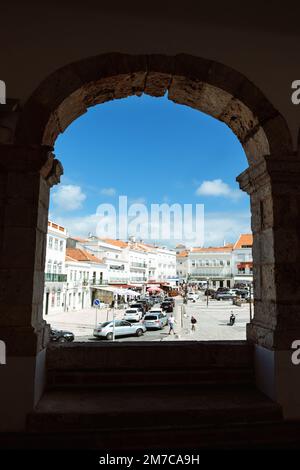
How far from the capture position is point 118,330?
52.3 feet

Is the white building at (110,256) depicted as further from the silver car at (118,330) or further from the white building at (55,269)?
the silver car at (118,330)

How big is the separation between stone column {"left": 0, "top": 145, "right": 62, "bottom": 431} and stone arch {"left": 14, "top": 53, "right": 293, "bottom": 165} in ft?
0.88

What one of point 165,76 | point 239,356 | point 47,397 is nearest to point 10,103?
point 165,76

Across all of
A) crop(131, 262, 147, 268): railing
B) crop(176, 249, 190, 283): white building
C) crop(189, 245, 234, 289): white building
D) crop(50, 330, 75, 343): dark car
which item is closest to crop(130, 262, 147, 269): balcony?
crop(131, 262, 147, 268): railing

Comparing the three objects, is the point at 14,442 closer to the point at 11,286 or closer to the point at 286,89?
the point at 11,286

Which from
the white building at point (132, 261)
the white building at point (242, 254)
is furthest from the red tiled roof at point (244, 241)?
the white building at point (132, 261)

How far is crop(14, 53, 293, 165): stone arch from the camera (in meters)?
3.07

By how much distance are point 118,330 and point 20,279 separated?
545 inches

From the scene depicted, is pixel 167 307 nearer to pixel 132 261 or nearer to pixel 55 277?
pixel 55 277

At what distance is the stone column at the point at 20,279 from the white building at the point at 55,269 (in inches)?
973

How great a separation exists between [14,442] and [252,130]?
3753mm

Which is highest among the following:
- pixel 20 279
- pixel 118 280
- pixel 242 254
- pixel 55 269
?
pixel 242 254

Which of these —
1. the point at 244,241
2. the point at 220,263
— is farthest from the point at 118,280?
the point at 220,263

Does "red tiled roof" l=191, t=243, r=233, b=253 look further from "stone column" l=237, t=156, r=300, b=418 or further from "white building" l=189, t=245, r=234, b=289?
"stone column" l=237, t=156, r=300, b=418
